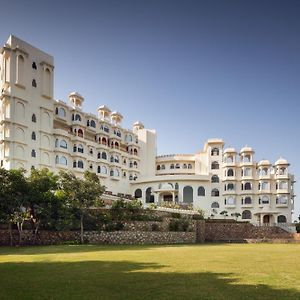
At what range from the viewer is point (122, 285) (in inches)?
492

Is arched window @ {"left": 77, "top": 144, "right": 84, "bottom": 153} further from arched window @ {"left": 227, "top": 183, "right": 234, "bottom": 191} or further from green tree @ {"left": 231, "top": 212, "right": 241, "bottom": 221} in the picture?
green tree @ {"left": 231, "top": 212, "right": 241, "bottom": 221}

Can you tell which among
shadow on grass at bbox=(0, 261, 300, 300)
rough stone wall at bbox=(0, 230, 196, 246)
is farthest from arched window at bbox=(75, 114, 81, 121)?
shadow on grass at bbox=(0, 261, 300, 300)

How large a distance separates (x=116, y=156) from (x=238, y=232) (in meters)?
29.9

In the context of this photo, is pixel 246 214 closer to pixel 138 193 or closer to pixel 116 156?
pixel 138 193

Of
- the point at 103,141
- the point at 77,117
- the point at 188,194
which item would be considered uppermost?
the point at 77,117

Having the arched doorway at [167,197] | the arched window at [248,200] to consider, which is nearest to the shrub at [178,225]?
the arched doorway at [167,197]

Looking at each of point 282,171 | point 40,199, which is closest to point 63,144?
point 40,199

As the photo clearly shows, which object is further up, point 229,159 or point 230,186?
point 229,159

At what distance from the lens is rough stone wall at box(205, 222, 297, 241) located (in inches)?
2041

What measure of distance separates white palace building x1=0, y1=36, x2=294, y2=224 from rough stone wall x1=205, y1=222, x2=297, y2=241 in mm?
15954

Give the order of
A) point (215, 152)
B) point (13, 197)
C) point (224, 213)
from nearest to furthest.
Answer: point (13, 197)
point (224, 213)
point (215, 152)

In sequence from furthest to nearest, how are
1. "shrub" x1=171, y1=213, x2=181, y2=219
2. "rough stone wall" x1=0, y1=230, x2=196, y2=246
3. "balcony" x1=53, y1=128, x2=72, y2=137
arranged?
"balcony" x1=53, y1=128, x2=72, y2=137 → "shrub" x1=171, y1=213, x2=181, y2=219 → "rough stone wall" x1=0, y1=230, x2=196, y2=246

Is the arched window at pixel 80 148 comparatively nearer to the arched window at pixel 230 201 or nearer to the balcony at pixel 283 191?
the arched window at pixel 230 201

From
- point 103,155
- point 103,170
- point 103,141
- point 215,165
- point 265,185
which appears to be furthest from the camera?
point 215,165
